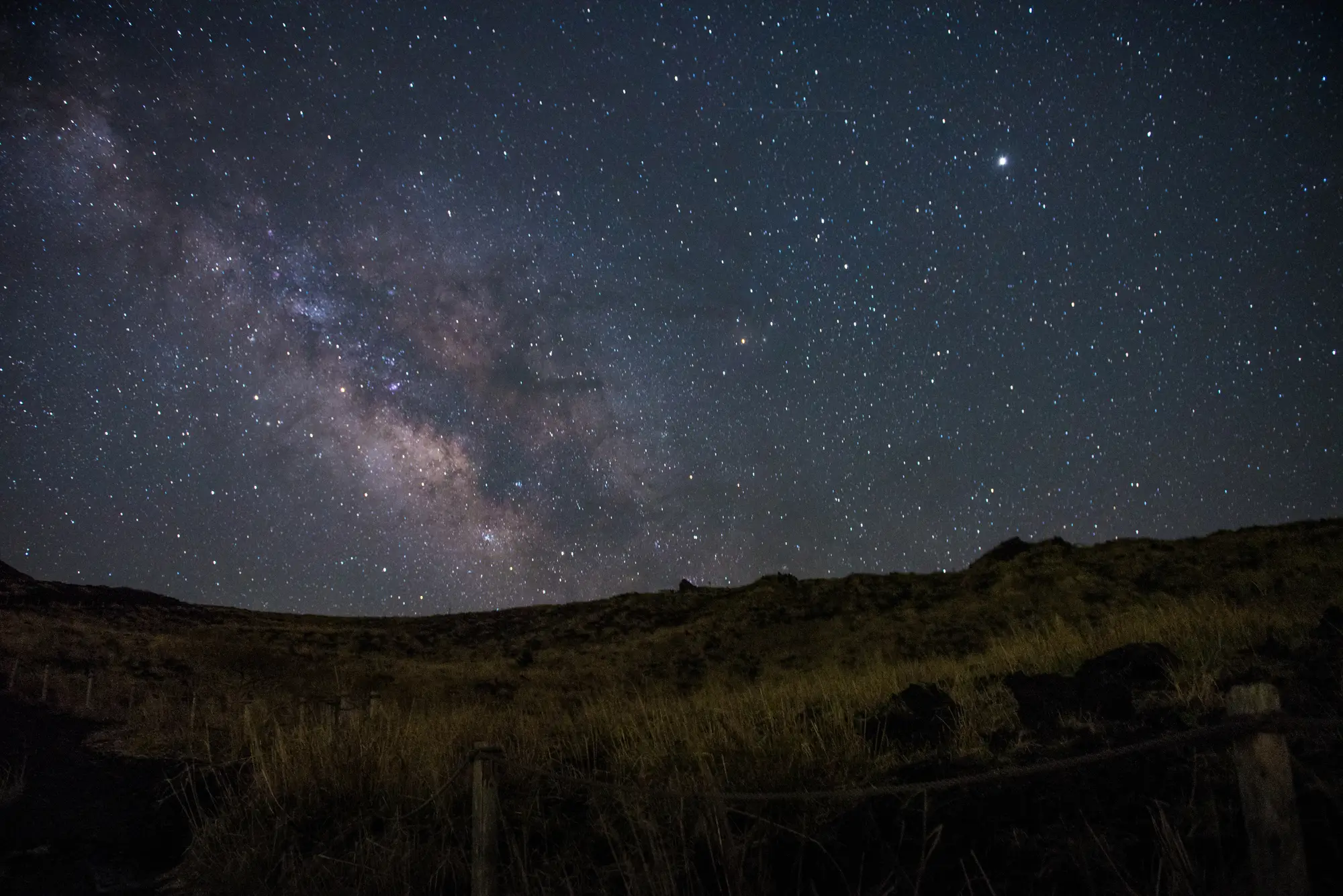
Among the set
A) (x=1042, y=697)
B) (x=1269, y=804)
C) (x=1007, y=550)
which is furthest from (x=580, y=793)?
(x=1007, y=550)

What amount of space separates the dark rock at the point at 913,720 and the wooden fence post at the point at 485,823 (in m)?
2.87

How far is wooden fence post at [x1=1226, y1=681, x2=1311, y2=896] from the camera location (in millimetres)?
2203

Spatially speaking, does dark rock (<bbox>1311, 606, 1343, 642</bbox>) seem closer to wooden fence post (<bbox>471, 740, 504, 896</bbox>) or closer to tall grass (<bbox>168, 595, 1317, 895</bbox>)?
tall grass (<bbox>168, 595, 1317, 895</bbox>)

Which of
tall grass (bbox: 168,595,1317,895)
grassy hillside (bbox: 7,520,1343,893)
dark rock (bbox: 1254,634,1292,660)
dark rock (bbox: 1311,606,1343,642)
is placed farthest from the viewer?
dark rock (bbox: 1311,606,1343,642)

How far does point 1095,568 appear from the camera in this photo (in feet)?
88.7

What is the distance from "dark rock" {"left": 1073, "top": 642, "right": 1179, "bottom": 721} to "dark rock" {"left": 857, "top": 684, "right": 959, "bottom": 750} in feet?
3.28

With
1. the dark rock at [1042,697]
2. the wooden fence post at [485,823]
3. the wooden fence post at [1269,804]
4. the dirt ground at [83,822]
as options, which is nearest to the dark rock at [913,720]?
the dark rock at [1042,697]

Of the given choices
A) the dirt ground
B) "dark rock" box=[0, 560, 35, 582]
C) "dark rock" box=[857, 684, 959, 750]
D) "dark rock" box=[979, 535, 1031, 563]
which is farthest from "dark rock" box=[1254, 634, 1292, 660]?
"dark rock" box=[0, 560, 35, 582]

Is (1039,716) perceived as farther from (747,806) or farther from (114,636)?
(114,636)

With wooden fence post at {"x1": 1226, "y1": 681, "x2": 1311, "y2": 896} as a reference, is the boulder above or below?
below

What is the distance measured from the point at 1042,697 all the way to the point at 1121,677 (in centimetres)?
74

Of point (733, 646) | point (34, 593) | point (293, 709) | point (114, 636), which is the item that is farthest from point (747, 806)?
point (34, 593)

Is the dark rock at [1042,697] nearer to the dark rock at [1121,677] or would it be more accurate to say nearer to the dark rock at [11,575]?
the dark rock at [1121,677]

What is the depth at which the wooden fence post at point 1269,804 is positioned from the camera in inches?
86.7
